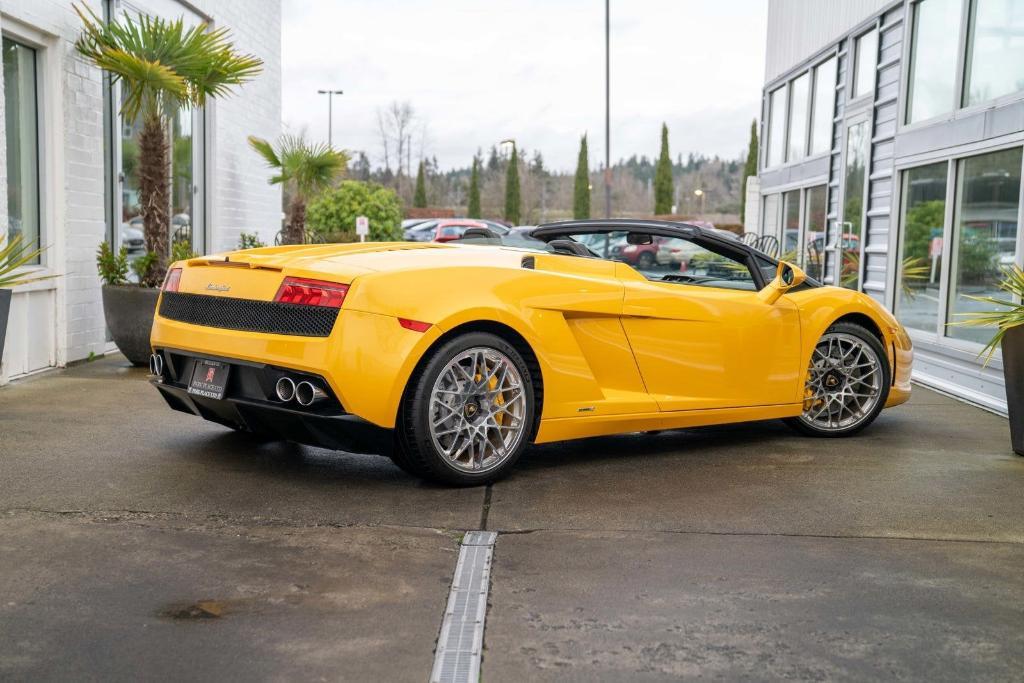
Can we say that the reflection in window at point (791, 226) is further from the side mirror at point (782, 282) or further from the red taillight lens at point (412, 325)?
the red taillight lens at point (412, 325)

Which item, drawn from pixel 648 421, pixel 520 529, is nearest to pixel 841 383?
pixel 648 421

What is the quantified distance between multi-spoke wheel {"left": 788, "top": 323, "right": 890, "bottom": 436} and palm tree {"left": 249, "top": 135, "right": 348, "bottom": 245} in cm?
942

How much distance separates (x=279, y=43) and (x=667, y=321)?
40.3 ft

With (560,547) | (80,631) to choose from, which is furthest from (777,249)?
(80,631)

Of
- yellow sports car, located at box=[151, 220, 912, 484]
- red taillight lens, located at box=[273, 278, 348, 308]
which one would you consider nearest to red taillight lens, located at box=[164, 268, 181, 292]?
yellow sports car, located at box=[151, 220, 912, 484]

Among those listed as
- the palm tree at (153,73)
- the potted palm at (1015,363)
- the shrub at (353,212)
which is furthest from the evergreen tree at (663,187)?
the potted palm at (1015,363)

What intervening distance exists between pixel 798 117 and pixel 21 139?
12484 millimetres

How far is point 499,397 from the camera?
510 cm

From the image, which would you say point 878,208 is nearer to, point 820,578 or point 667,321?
point 667,321

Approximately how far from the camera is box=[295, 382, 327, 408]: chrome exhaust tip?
4707 mm

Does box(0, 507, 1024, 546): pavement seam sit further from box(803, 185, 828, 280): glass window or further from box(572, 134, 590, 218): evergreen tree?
box(572, 134, 590, 218): evergreen tree

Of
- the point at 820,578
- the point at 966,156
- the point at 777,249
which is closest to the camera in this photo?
the point at 820,578

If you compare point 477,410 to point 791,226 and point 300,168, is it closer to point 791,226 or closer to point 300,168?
point 300,168

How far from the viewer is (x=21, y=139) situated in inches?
343
